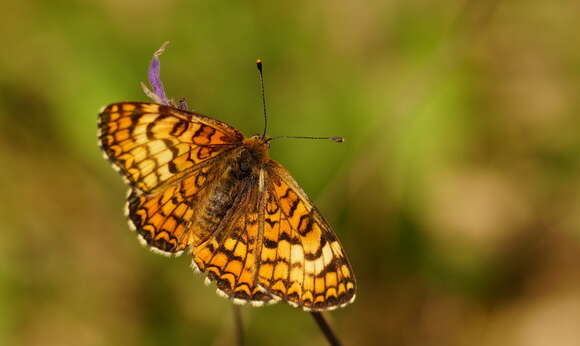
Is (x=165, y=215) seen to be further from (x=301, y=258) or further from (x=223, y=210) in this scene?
(x=301, y=258)

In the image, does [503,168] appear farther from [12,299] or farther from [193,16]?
[12,299]

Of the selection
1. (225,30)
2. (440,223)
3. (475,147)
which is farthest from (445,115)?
(225,30)

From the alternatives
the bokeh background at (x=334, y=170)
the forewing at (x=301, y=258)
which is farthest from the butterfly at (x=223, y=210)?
the bokeh background at (x=334, y=170)

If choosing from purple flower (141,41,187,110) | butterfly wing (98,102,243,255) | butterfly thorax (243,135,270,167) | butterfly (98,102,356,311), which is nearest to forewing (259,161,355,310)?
butterfly (98,102,356,311)

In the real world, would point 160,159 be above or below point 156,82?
below

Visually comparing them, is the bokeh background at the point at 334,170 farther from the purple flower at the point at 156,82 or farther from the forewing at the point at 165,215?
the purple flower at the point at 156,82

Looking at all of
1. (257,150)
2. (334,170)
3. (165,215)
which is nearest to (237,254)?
(165,215)

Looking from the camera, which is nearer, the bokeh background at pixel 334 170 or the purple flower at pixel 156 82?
the purple flower at pixel 156 82
